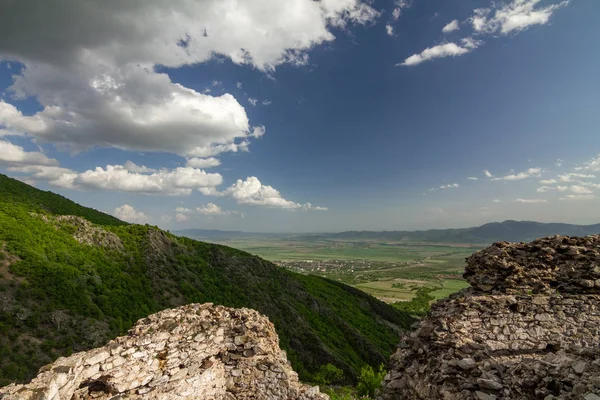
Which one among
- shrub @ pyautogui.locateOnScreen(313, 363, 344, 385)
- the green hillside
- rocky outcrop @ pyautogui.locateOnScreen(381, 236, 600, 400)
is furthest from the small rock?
shrub @ pyautogui.locateOnScreen(313, 363, 344, 385)

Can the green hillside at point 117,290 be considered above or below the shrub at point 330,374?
above

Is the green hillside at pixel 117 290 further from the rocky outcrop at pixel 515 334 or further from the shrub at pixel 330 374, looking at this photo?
the rocky outcrop at pixel 515 334

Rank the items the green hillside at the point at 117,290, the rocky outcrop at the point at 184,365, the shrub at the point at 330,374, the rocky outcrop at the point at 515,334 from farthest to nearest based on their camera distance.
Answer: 1. the shrub at the point at 330,374
2. the green hillside at the point at 117,290
3. the rocky outcrop at the point at 184,365
4. the rocky outcrop at the point at 515,334

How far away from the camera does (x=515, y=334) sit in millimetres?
8867

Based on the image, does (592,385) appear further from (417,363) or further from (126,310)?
(126,310)

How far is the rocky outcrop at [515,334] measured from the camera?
671cm

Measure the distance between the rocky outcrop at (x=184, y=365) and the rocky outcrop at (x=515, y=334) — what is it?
4.23m

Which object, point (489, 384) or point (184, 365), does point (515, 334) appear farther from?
point (184, 365)

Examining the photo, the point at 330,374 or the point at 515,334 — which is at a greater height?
the point at 515,334

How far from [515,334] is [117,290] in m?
36.2

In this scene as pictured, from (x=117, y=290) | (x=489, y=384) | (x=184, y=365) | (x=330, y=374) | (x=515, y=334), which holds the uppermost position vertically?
(x=515, y=334)

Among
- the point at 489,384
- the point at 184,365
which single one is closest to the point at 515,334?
the point at 489,384

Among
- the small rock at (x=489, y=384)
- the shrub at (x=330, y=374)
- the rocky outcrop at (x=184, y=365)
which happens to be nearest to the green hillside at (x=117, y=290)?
the shrub at (x=330, y=374)

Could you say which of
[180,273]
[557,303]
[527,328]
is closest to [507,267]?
[557,303]
